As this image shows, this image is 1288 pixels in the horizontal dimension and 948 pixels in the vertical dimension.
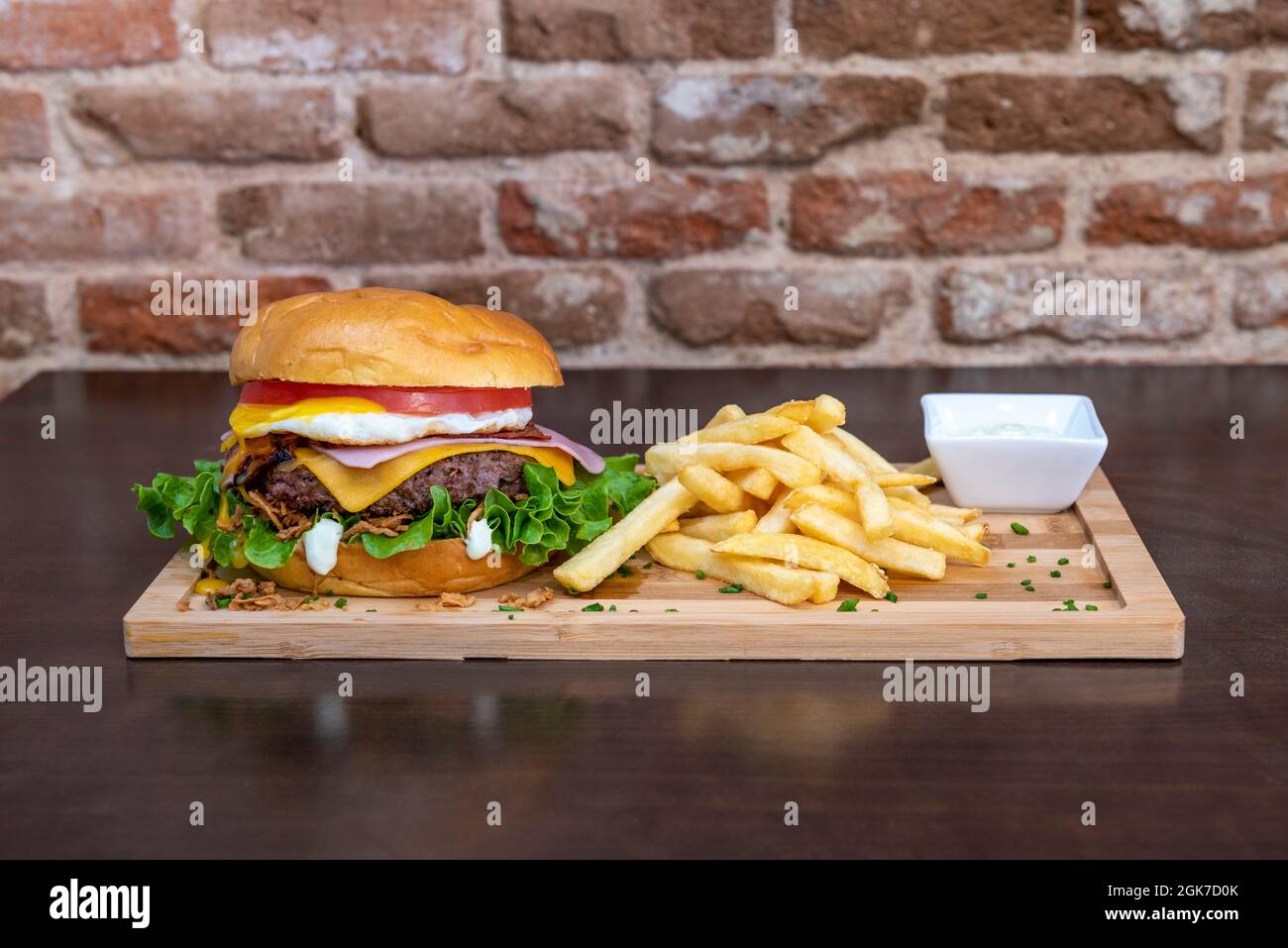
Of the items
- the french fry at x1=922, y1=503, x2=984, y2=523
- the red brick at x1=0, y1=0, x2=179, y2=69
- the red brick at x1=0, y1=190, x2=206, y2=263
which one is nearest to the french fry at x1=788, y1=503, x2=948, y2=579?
the french fry at x1=922, y1=503, x2=984, y2=523

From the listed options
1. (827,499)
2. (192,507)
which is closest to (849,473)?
(827,499)

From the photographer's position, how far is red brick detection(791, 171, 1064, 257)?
3871 mm

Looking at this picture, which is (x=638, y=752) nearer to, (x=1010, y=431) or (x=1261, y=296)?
(x=1010, y=431)

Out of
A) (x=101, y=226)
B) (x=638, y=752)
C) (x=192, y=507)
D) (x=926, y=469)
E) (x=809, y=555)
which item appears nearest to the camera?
(x=638, y=752)

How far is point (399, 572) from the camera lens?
2.04 meters

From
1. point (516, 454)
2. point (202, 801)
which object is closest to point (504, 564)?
point (516, 454)

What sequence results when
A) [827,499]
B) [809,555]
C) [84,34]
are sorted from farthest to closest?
[84,34] → [827,499] → [809,555]

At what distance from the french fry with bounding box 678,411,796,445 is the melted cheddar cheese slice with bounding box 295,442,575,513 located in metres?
0.40

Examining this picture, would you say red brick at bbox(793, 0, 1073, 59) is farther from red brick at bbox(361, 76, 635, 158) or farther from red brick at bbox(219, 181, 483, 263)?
red brick at bbox(219, 181, 483, 263)

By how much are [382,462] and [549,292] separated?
1.97 m

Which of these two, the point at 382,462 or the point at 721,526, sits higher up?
the point at 382,462
